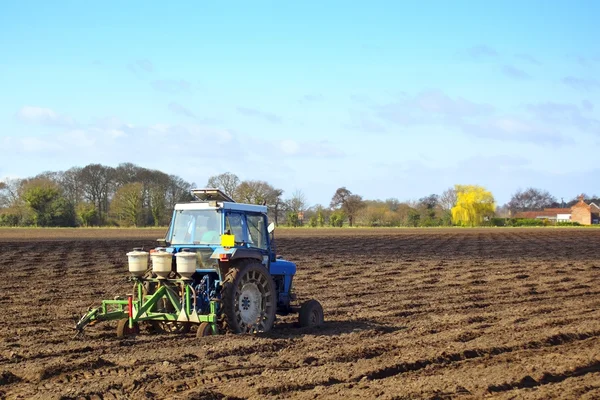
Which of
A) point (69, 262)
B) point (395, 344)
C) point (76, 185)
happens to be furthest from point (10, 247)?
point (76, 185)

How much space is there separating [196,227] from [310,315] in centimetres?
217

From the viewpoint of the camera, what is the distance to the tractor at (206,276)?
917 centimetres

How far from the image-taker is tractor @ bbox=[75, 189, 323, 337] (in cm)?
917

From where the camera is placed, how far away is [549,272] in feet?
65.6

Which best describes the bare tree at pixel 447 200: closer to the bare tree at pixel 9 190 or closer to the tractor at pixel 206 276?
the bare tree at pixel 9 190

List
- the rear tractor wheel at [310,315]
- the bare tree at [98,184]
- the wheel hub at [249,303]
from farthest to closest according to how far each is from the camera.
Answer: the bare tree at [98,184]
the rear tractor wheel at [310,315]
the wheel hub at [249,303]

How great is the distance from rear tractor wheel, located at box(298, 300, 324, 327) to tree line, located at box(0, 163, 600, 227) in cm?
3919

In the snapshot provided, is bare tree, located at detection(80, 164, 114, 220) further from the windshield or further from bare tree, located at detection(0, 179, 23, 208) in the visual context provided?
the windshield

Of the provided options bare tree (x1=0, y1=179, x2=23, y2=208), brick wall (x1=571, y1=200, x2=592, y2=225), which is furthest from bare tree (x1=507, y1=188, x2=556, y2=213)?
bare tree (x1=0, y1=179, x2=23, y2=208)

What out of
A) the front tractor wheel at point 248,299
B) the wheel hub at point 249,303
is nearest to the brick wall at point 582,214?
the front tractor wheel at point 248,299

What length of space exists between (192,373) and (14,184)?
78968mm

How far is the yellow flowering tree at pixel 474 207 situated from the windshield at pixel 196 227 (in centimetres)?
8130

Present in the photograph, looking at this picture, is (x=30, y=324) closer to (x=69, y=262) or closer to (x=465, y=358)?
(x=465, y=358)

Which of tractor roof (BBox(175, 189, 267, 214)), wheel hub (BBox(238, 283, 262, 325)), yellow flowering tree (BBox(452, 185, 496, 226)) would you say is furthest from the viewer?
yellow flowering tree (BBox(452, 185, 496, 226))
